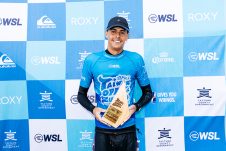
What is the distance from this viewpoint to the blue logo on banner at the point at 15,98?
3.02m

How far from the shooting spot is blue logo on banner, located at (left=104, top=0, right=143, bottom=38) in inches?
116

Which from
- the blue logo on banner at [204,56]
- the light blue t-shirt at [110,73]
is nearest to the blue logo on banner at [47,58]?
the light blue t-shirt at [110,73]

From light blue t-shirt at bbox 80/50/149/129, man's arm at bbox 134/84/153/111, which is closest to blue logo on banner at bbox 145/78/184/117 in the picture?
man's arm at bbox 134/84/153/111

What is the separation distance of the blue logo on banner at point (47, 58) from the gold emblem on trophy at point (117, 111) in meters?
0.82

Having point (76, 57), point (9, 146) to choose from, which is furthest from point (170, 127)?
point (9, 146)

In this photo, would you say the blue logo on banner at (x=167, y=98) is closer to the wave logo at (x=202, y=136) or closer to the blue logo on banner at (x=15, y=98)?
the wave logo at (x=202, y=136)

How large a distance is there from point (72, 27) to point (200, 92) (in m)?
1.33

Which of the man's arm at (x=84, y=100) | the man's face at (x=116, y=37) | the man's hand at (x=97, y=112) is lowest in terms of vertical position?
the man's hand at (x=97, y=112)

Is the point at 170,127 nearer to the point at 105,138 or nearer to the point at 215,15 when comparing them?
the point at 105,138

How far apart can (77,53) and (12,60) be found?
2.04 feet

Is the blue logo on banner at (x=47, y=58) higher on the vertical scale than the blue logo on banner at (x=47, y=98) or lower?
higher

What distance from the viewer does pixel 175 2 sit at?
2914 millimetres

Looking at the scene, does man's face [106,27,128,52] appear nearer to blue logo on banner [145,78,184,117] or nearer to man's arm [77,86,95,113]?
man's arm [77,86,95,113]

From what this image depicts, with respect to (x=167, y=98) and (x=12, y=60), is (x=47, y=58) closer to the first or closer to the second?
(x=12, y=60)
